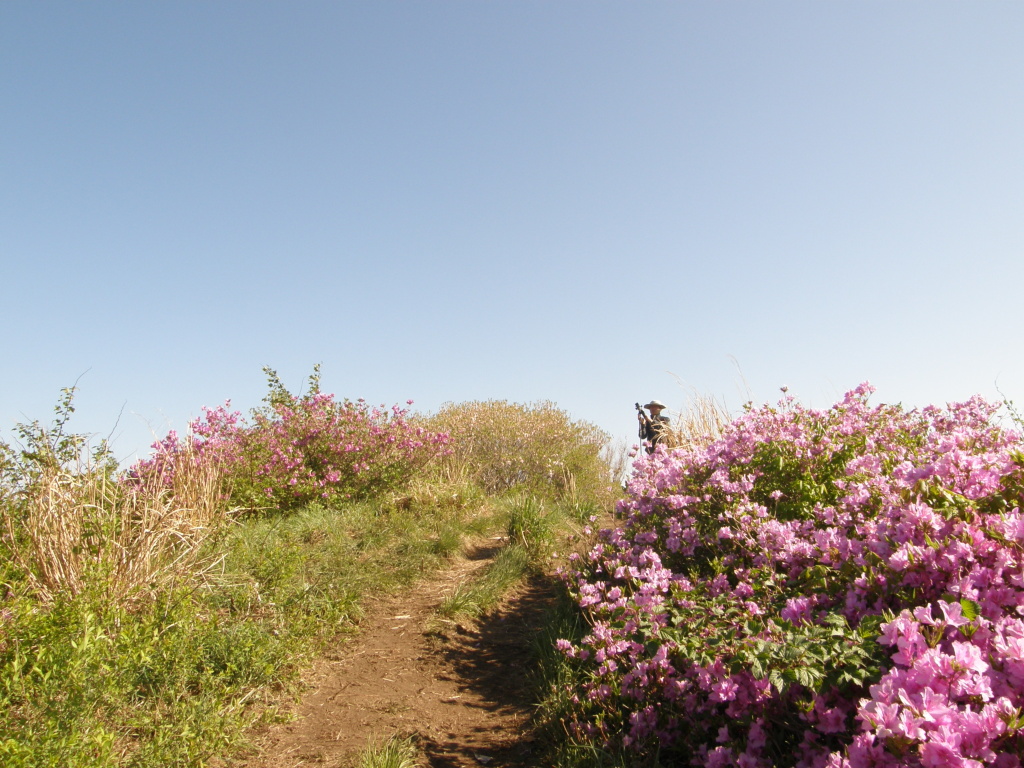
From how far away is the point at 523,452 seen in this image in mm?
13148

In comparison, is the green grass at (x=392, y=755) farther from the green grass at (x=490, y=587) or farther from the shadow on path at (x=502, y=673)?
the green grass at (x=490, y=587)

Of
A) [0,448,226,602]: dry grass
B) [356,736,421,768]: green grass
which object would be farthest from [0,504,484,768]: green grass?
[356,736,421,768]: green grass

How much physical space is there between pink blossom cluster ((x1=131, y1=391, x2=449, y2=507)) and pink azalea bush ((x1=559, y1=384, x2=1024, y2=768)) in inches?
231

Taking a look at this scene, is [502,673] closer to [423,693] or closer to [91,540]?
[423,693]

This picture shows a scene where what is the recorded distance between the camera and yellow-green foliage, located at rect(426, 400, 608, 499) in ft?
41.4

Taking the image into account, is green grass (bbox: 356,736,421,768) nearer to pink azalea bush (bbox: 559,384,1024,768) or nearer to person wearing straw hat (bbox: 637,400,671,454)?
pink azalea bush (bbox: 559,384,1024,768)

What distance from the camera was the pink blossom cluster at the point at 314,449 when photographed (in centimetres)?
835

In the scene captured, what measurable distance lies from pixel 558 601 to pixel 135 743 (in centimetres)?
321

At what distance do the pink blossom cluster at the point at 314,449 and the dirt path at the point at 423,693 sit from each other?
337cm

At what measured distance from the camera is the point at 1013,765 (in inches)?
58.1

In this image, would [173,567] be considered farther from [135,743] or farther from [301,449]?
[301,449]

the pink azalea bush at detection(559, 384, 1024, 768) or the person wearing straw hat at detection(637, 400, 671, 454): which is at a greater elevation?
the person wearing straw hat at detection(637, 400, 671, 454)

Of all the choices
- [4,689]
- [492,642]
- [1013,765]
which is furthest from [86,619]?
[1013,765]

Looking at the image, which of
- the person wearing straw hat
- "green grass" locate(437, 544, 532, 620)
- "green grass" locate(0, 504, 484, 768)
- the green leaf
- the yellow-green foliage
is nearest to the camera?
the green leaf
